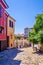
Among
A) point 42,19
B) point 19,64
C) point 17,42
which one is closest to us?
point 19,64

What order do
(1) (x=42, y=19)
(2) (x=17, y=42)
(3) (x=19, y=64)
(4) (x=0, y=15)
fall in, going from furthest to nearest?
(2) (x=17, y=42), (1) (x=42, y=19), (4) (x=0, y=15), (3) (x=19, y=64)

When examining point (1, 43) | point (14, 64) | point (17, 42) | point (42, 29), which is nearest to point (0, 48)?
point (1, 43)

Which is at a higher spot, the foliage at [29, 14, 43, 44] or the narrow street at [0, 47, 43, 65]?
the foliage at [29, 14, 43, 44]

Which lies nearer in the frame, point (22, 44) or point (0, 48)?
point (0, 48)

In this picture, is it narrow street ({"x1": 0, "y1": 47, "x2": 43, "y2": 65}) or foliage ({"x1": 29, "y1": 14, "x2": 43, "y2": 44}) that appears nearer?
narrow street ({"x1": 0, "y1": 47, "x2": 43, "y2": 65})

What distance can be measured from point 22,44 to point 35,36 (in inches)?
662

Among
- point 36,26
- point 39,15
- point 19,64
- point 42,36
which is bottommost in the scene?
point 19,64

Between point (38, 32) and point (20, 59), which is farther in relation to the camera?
point (38, 32)

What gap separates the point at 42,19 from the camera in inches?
982

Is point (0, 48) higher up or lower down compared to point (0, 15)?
lower down

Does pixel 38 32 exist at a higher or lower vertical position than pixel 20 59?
higher

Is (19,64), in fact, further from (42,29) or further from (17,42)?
(17,42)

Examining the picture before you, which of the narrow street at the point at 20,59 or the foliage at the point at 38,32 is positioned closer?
the narrow street at the point at 20,59

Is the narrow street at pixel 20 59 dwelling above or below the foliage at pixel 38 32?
below
